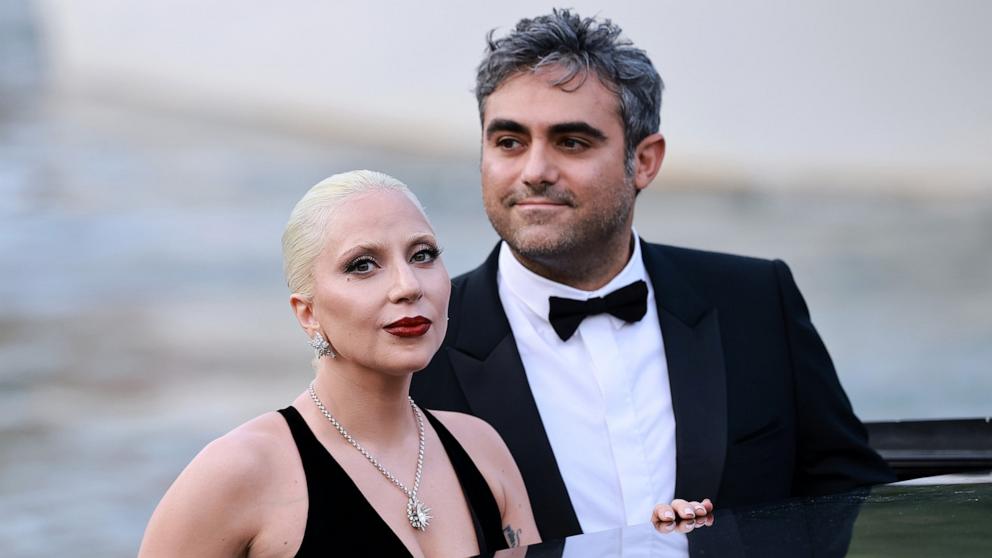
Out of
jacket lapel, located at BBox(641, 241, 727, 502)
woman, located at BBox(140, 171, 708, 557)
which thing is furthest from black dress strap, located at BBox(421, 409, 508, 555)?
jacket lapel, located at BBox(641, 241, 727, 502)

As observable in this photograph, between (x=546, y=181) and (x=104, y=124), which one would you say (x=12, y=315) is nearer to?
(x=104, y=124)

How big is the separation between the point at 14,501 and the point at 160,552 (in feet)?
6.74

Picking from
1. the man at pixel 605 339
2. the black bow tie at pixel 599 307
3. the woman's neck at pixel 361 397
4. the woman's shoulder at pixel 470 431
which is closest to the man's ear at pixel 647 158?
the man at pixel 605 339

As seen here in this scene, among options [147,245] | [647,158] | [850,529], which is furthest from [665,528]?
[147,245]

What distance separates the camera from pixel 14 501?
369 cm

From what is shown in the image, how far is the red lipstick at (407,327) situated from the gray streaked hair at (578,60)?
3.37ft

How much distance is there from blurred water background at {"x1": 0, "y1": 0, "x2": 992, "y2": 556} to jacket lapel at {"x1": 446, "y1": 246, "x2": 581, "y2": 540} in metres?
1.18

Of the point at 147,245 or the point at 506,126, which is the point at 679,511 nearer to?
the point at 506,126

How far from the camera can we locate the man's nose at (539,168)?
282cm

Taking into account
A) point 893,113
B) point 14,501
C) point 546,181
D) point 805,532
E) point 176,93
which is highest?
point 176,93

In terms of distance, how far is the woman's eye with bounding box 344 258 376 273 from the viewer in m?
1.98

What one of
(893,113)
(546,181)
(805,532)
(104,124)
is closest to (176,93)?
(104,124)

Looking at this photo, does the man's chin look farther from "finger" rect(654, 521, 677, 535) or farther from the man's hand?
"finger" rect(654, 521, 677, 535)

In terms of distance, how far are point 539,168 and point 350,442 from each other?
3.18 feet
